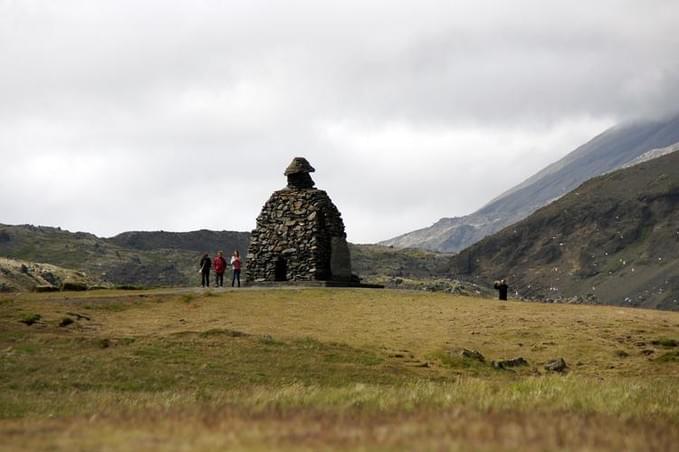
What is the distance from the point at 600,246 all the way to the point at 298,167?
401 ft

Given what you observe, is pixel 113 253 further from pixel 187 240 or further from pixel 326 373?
pixel 326 373

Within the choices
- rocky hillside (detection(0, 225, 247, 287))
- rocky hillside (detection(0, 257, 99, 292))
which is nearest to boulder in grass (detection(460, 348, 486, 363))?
rocky hillside (detection(0, 257, 99, 292))

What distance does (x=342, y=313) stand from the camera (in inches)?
1389

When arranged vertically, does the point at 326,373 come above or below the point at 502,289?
below

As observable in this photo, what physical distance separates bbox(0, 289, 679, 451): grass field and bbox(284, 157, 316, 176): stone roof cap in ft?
37.3

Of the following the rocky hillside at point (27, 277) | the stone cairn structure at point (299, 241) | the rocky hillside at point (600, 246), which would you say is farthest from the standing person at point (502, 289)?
the rocky hillside at point (600, 246)

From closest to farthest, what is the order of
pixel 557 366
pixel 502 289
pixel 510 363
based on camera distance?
pixel 557 366, pixel 510 363, pixel 502 289

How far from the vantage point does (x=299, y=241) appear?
159 feet

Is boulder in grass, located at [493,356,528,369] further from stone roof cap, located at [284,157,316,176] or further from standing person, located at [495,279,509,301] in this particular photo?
stone roof cap, located at [284,157,316,176]

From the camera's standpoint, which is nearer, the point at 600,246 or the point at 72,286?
the point at 72,286

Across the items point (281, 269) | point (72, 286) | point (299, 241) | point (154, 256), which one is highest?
point (154, 256)

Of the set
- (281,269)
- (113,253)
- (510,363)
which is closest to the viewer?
(510,363)

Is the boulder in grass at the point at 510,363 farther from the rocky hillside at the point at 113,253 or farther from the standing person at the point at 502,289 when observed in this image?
the rocky hillside at the point at 113,253

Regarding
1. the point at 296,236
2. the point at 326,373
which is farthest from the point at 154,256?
the point at 326,373
